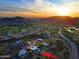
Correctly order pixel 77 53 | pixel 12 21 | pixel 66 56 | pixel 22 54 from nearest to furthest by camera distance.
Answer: pixel 22 54 → pixel 66 56 → pixel 77 53 → pixel 12 21

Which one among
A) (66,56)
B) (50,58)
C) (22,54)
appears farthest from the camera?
(66,56)

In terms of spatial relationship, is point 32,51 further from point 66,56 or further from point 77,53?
point 77,53

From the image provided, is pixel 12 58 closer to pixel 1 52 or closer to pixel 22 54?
pixel 22 54

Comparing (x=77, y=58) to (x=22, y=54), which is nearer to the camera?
(x=22, y=54)

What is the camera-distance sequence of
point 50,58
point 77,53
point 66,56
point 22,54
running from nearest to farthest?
point 50,58 → point 22,54 → point 66,56 → point 77,53

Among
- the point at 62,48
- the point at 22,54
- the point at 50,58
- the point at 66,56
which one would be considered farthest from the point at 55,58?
the point at 62,48

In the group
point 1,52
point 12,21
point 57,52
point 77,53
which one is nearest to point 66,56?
point 57,52

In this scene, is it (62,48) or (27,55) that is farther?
(62,48)
